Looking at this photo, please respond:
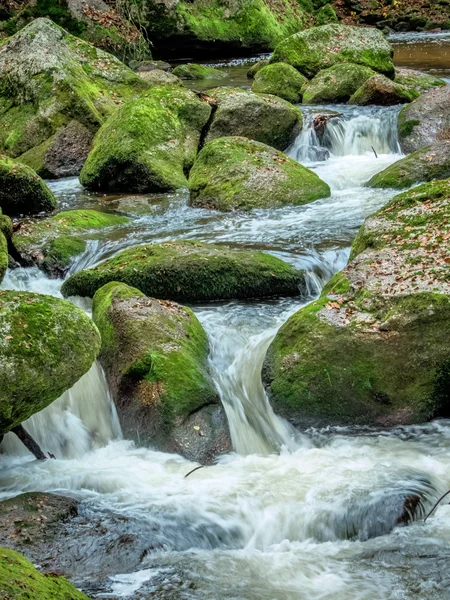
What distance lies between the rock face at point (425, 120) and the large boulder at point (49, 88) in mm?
5243

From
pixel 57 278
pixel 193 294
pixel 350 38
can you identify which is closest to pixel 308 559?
pixel 193 294

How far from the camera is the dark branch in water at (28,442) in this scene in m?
5.80

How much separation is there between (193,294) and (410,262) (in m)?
2.30

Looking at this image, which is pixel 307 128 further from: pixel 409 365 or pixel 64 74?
pixel 409 365

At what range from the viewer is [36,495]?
5117 mm

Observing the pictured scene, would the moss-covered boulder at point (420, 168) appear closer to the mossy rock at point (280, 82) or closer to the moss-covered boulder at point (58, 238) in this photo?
the moss-covered boulder at point (58, 238)

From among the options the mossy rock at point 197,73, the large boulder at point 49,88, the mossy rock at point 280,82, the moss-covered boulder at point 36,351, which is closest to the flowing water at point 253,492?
the moss-covered boulder at point 36,351

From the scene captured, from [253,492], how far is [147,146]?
7280mm

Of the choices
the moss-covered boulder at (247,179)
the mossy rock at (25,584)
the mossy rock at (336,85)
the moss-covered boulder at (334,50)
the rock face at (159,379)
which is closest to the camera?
the mossy rock at (25,584)

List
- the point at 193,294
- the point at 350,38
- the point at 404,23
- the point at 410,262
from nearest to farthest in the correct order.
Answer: the point at 410,262 < the point at 193,294 < the point at 350,38 < the point at 404,23

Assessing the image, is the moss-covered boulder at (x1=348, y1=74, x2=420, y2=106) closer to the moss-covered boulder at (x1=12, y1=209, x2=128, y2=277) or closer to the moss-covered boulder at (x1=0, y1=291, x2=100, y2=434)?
the moss-covered boulder at (x1=12, y1=209, x2=128, y2=277)

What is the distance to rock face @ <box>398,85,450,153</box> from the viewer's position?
41.7ft

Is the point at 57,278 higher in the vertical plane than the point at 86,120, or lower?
lower

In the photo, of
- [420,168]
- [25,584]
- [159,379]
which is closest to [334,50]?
[420,168]
